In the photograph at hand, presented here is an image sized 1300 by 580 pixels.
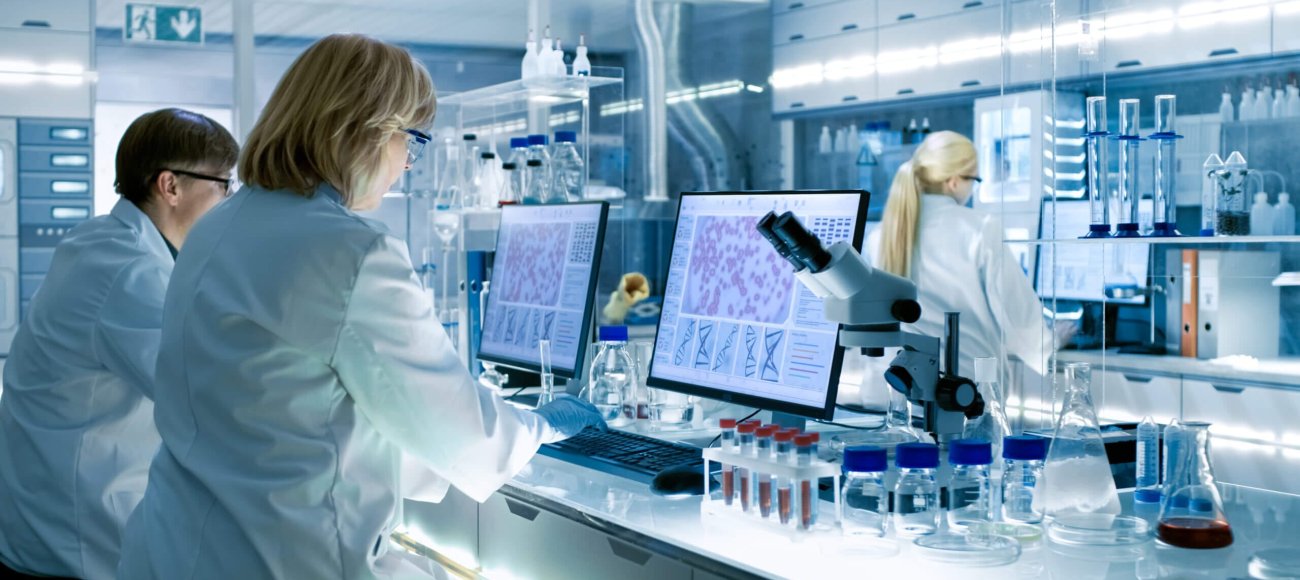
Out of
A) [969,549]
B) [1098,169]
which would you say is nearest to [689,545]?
[969,549]

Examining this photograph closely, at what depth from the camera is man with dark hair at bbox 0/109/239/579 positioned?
6.71 feet

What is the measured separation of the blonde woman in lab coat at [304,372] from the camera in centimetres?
143

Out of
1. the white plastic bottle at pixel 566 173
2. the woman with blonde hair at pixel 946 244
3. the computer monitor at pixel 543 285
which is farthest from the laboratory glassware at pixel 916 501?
the woman with blonde hair at pixel 946 244

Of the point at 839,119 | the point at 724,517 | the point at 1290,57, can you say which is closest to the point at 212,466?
the point at 724,517

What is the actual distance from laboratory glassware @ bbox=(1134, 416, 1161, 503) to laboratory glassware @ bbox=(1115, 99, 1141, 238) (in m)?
0.37

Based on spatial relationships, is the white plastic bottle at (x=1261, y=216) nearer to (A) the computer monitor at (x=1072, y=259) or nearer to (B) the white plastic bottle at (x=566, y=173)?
(A) the computer monitor at (x=1072, y=259)

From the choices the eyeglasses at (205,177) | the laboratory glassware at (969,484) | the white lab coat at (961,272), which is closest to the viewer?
the laboratory glassware at (969,484)

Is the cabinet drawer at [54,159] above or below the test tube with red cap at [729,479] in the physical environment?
above

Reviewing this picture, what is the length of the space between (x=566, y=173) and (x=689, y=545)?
1.73m

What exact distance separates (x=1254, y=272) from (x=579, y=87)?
2369 mm

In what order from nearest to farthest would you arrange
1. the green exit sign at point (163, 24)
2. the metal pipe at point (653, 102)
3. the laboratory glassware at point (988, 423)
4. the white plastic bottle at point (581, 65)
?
the laboratory glassware at point (988, 423) → the white plastic bottle at point (581, 65) → the green exit sign at point (163, 24) → the metal pipe at point (653, 102)

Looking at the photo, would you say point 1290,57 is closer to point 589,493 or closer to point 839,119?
point 839,119

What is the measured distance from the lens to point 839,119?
595cm

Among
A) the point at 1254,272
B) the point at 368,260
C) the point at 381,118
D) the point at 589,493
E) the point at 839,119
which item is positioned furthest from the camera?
the point at 839,119
